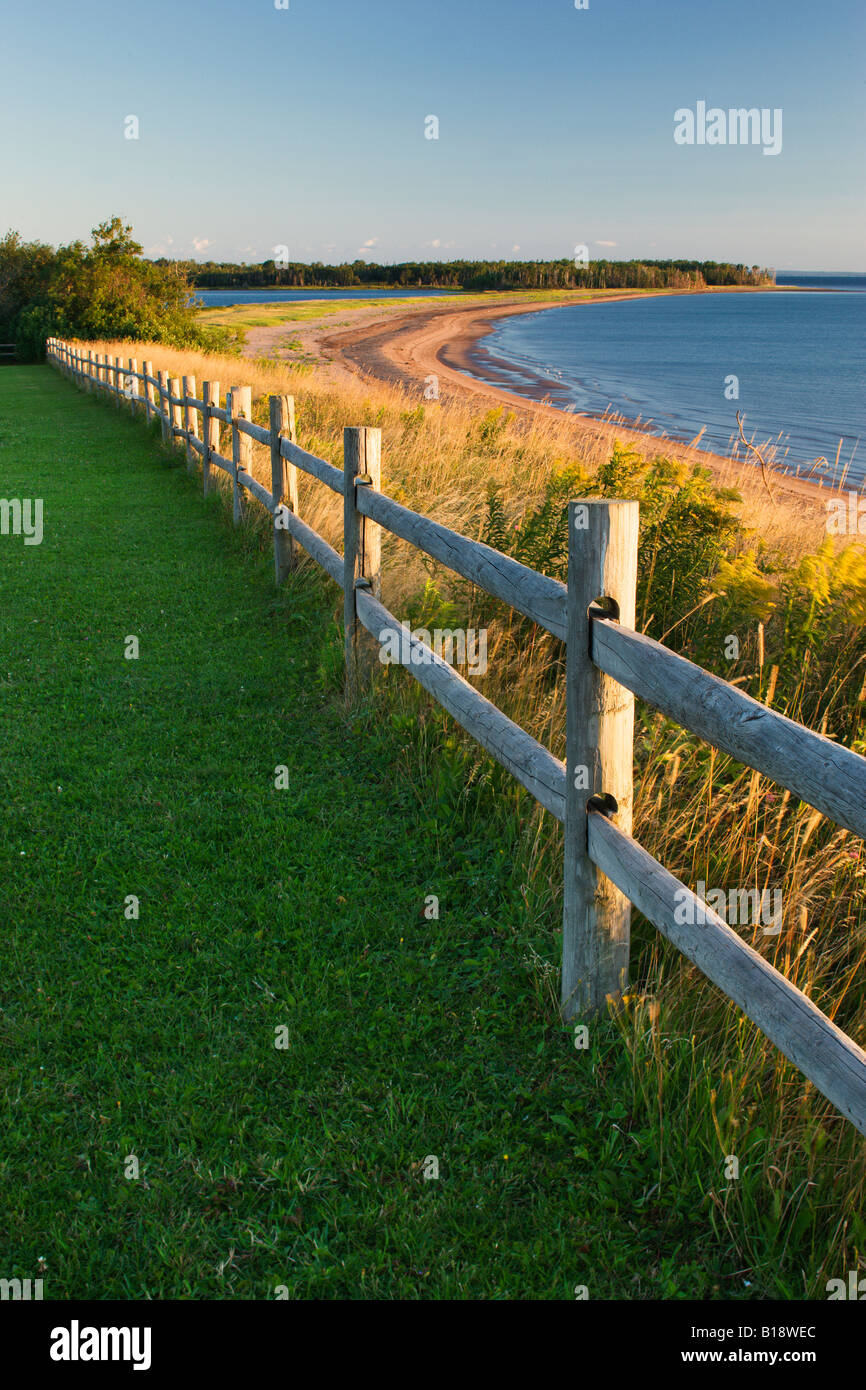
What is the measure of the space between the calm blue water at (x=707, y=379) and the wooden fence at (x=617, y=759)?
12879mm

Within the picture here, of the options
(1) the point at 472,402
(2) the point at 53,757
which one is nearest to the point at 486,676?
(2) the point at 53,757

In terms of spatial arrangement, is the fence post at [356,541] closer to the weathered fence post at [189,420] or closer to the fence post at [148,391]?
the weathered fence post at [189,420]

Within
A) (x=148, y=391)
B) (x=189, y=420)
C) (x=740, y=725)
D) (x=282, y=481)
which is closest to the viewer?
(x=740, y=725)

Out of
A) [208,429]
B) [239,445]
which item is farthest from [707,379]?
[239,445]

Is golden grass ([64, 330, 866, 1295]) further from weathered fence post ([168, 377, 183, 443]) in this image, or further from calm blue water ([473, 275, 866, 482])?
calm blue water ([473, 275, 866, 482])

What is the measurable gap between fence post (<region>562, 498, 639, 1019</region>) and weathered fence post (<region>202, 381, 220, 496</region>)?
975 cm

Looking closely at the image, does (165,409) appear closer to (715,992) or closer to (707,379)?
(715,992)

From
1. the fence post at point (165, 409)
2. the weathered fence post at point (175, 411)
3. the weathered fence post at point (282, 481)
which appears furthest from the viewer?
the fence post at point (165, 409)

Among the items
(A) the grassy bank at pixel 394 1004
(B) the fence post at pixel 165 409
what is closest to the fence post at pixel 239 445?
(A) the grassy bank at pixel 394 1004

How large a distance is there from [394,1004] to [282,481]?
5860 mm

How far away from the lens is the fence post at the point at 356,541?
5891 millimetres

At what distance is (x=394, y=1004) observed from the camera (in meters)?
3.44
